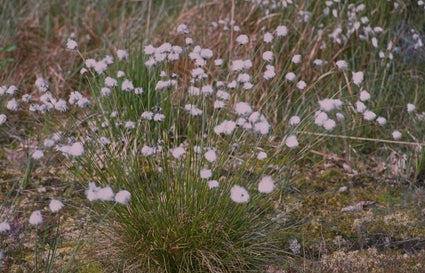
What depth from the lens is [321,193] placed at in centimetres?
362

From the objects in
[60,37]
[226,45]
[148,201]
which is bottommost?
[60,37]

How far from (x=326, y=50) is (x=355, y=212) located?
5.36 feet

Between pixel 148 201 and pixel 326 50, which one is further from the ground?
pixel 148 201

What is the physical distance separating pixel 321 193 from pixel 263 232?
883mm

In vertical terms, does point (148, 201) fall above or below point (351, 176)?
above

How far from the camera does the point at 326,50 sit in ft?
15.4

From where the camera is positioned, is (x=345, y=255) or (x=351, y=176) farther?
(x=351, y=176)

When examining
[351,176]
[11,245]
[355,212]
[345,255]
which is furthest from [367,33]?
[11,245]

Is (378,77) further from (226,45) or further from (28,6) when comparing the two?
(28,6)

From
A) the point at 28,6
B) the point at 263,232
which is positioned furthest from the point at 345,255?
the point at 28,6

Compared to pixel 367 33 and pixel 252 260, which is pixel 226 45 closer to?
pixel 367 33

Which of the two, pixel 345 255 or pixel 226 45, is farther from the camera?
pixel 226 45

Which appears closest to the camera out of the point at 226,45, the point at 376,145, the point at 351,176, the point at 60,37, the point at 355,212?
the point at 355,212

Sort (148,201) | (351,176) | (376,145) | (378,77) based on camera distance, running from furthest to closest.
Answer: (378,77) < (376,145) < (351,176) < (148,201)
